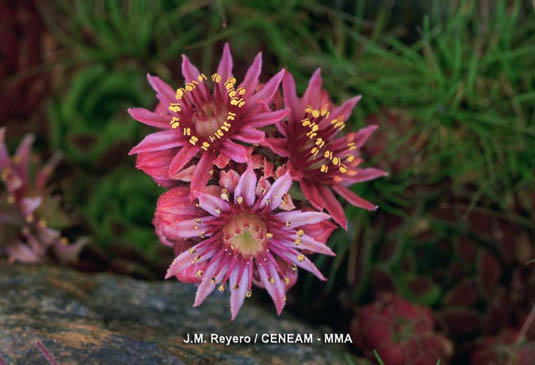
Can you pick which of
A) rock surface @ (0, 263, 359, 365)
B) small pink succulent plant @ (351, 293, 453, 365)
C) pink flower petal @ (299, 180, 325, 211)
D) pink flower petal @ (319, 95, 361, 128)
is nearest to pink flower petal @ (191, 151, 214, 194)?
pink flower petal @ (299, 180, 325, 211)

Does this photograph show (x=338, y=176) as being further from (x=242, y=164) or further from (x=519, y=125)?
(x=519, y=125)

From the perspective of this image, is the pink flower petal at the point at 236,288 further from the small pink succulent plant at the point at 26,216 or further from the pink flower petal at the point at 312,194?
the small pink succulent plant at the point at 26,216

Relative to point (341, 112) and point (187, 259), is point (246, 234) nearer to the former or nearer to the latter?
point (187, 259)

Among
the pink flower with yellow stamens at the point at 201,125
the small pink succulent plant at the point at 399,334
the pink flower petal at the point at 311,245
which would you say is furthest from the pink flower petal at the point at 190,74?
the small pink succulent plant at the point at 399,334

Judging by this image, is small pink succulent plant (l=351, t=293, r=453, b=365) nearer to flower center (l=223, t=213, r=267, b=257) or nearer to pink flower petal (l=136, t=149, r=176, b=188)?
flower center (l=223, t=213, r=267, b=257)

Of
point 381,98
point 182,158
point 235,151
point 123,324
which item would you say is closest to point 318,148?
point 235,151

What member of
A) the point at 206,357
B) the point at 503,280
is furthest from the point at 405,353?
the point at 206,357
